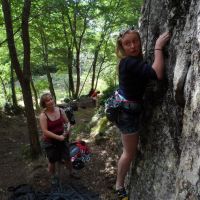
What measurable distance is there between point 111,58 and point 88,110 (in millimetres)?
6845

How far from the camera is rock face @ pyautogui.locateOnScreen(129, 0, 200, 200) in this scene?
10.4ft

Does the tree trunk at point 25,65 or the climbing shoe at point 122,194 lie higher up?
the tree trunk at point 25,65

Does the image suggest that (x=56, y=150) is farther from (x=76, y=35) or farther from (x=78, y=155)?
(x=76, y=35)

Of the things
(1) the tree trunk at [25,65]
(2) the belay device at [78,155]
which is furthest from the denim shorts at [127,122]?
(1) the tree trunk at [25,65]

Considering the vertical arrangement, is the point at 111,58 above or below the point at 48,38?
below

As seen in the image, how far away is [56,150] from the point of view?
698cm

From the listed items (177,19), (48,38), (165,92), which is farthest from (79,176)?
(48,38)

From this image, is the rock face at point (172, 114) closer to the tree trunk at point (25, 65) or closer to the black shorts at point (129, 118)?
the black shorts at point (129, 118)

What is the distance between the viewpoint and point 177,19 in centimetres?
405

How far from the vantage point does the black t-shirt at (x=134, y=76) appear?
4129 millimetres

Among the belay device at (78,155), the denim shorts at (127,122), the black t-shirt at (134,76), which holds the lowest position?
the belay device at (78,155)

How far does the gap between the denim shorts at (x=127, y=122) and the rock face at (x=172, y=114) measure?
27 centimetres

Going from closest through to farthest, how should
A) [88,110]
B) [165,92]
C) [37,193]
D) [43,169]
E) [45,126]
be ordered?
[165,92]
[45,126]
[37,193]
[43,169]
[88,110]

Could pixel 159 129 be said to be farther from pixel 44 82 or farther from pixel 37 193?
→ pixel 44 82
